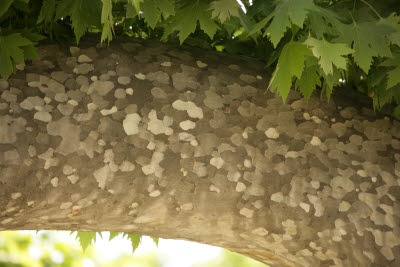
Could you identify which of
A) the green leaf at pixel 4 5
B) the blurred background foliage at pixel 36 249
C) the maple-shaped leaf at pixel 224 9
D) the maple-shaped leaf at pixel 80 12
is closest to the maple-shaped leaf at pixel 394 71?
the maple-shaped leaf at pixel 224 9

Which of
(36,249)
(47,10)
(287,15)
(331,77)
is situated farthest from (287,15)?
(36,249)

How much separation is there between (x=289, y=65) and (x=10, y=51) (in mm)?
829

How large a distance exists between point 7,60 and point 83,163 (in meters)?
0.38

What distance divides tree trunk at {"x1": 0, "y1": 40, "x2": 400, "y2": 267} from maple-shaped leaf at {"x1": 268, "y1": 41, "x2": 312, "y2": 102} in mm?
224

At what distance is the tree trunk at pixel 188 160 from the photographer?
4.95 feet

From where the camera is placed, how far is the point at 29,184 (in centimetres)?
147

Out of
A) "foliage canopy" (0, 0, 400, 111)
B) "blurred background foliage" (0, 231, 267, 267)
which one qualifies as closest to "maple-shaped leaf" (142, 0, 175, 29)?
"foliage canopy" (0, 0, 400, 111)

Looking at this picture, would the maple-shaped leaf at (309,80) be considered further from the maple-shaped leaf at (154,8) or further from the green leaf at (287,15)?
the maple-shaped leaf at (154,8)

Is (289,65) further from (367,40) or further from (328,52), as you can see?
(367,40)

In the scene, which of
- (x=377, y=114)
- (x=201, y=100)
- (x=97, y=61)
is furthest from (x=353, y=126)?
(x=97, y=61)

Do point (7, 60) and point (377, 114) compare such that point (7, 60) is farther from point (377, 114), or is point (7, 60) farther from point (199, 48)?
point (377, 114)

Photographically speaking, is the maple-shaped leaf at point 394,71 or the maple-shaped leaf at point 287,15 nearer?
the maple-shaped leaf at point 287,15

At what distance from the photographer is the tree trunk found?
1.51 metres

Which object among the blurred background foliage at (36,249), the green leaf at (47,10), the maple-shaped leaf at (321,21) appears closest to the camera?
the maple-shaped leaf at (321,21)
